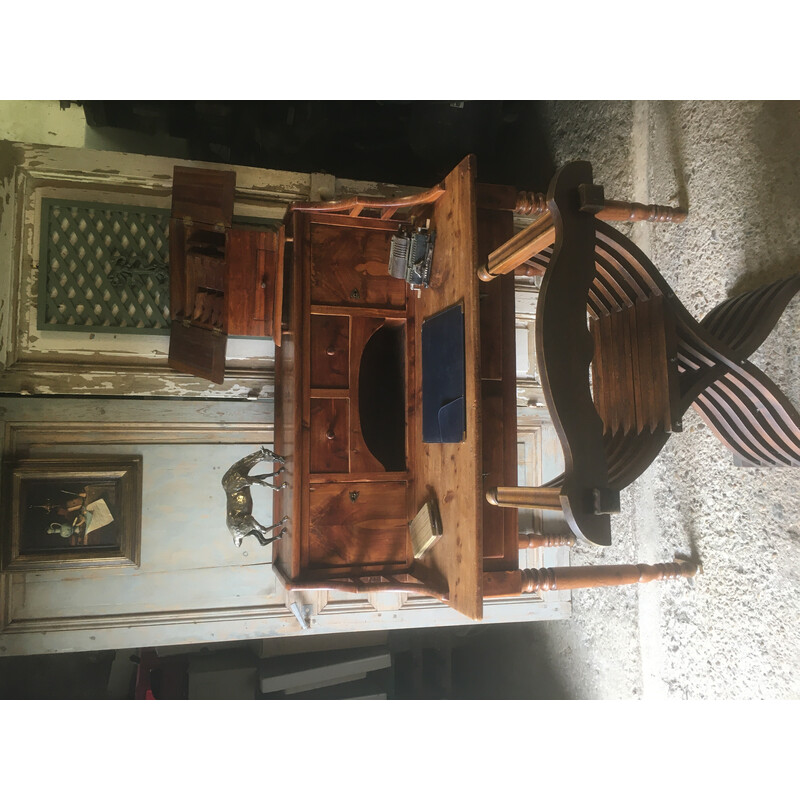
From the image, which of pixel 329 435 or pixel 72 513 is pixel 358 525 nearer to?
pixel 329 435

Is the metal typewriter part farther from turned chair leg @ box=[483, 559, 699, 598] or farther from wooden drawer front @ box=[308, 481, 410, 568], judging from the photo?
turned chair leg @ box=[483, 559, 699, 598]

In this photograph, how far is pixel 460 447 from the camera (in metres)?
1.80

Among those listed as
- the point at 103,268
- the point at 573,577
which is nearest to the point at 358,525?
the point at 573,577

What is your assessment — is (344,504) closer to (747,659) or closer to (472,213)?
(472,213)

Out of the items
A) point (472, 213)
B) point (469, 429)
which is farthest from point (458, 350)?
point (472, 213)

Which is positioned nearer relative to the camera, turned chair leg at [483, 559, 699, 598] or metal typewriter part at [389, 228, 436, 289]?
turned chair leg at [483, 559, 699, 598]

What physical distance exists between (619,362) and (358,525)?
3.61 feet

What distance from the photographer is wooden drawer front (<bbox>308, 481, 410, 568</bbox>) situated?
2.12 metres

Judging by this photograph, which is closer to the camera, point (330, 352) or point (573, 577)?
point (573, 577)

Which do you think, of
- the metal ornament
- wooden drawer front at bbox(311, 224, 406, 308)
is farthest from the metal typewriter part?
the metal ornament

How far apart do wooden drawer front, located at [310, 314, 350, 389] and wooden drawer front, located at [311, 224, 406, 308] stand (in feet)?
0.26

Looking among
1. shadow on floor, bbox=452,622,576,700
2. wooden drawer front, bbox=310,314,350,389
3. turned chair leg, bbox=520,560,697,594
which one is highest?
wooden drawer front, bbox=310,314,350,389

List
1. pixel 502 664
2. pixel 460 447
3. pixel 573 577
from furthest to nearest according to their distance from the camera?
pixel 502 664 → pixel 573 577 → pixel 460 447

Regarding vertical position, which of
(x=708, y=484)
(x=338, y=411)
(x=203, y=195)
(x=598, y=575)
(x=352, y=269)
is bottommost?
(x=598, y=575)
